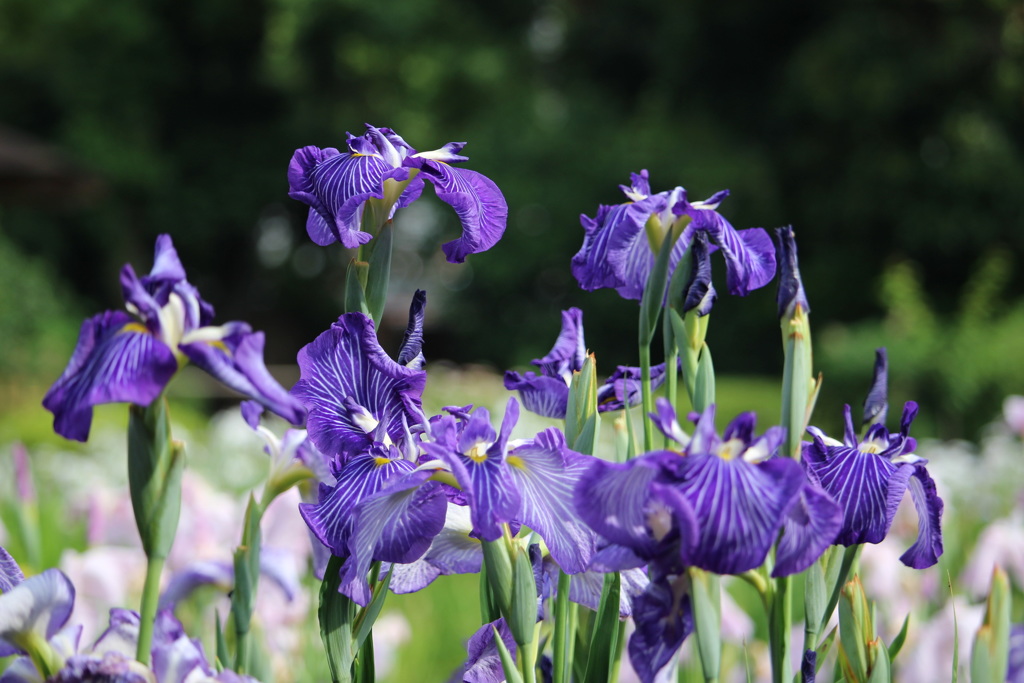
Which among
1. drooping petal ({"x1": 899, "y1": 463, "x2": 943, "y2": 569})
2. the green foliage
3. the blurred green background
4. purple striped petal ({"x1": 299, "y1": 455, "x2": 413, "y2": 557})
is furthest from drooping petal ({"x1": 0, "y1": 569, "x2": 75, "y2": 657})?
the blurred green background

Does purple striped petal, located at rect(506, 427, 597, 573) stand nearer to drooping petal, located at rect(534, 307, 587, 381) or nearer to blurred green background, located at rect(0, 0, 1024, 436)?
drooping petal, located at rect(534, 307, 587, 381)

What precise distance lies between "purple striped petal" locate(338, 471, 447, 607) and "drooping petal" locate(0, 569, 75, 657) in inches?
6.1

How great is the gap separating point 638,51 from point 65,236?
894 cm

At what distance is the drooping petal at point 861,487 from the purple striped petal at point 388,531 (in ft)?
0.84

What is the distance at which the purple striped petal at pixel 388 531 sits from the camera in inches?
23.6

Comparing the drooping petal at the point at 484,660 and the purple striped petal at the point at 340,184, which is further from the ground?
the purple striped petal at the point at 340,184

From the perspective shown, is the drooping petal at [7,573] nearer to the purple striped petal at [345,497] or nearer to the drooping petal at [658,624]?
the purple striped petal at [345,497]

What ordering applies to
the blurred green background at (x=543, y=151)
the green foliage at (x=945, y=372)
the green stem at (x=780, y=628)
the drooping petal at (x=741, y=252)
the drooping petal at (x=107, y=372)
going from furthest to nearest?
1. the blurred green background at (x=543, y=151)
2. the green foliage at (x=945, y=372)
3. the drooping petal at (x=741, y=252)
4. the green stem at (x=780, y=628)
5. the drooping petal at (x=107, y=372)

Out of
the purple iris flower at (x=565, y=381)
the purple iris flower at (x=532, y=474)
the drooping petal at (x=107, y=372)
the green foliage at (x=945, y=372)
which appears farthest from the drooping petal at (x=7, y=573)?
the green foliage at (x=945, y=372)

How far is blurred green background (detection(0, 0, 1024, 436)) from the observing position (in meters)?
9.66

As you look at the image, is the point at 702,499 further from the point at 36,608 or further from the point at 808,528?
the point at 36,608

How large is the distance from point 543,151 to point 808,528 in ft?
41.0

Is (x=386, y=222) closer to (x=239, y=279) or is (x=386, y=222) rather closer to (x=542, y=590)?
(x=542, y=590)

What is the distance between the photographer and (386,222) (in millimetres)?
714
